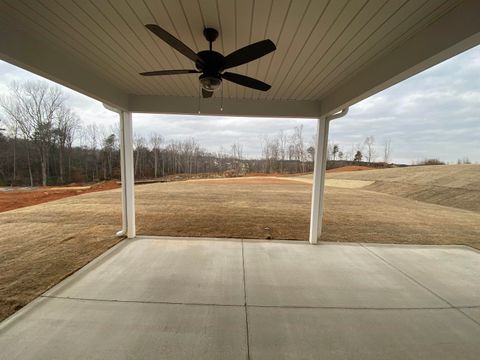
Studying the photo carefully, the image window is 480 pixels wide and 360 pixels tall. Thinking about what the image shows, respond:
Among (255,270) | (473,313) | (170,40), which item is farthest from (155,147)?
(473,313)

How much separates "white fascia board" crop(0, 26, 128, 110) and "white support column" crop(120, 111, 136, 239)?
2.58 ft

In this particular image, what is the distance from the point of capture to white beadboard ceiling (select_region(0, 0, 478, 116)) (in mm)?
1516

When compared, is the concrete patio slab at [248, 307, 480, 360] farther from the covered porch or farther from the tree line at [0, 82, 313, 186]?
the tree line at [0, 82, 313, 186]

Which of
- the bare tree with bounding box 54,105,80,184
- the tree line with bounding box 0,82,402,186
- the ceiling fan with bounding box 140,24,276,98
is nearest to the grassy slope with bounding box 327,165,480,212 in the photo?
the ceiling fan with bounding box 140,24,276,98

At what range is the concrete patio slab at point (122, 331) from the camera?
5.31ft

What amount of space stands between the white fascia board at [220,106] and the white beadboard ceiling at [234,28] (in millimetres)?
1100

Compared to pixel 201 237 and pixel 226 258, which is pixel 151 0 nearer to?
pixel 226 258

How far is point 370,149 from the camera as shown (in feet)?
103

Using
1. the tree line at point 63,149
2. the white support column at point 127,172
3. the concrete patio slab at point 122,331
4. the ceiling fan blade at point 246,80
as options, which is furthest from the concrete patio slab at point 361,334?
the tree line at point 63,149

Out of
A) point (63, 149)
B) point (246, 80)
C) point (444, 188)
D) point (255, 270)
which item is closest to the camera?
point (246, 80)

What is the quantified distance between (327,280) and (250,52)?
8.51 feet

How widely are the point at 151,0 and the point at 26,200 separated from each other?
9.77m

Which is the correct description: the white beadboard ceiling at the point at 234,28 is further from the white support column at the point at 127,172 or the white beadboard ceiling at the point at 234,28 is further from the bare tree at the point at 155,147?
the bare tree at the point at 155,147

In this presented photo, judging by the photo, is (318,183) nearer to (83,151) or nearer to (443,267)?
(443,267)
